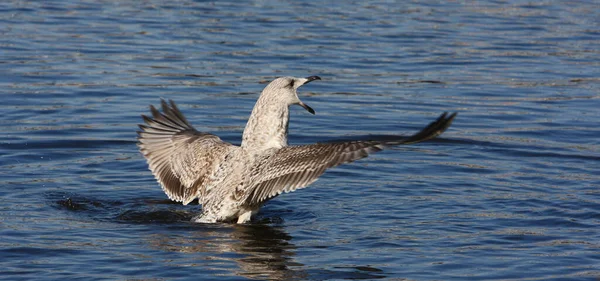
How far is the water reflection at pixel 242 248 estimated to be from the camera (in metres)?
7.64

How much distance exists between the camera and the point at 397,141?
7.40 meters

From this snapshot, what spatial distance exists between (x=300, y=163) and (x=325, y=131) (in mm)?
3887

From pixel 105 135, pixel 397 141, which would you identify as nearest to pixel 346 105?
pixel 105 135

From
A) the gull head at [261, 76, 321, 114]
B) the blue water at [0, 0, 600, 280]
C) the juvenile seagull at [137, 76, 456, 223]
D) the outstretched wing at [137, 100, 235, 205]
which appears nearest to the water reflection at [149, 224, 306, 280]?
the blue water at [0, 0, 600, 280]

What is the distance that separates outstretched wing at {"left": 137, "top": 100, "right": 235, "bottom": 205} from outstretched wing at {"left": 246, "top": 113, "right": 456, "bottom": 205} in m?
0.71

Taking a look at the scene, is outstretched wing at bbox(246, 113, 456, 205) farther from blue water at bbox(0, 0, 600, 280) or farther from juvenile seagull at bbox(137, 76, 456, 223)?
blue water at bbox(0, 0, 600, 280)

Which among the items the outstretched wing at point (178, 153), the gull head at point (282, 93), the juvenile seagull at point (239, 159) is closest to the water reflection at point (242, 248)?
the juvenile seagull at point (239, 159)

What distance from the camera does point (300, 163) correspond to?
8.27 metres

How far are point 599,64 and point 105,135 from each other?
7700 mm

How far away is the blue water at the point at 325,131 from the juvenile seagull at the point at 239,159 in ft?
0.81

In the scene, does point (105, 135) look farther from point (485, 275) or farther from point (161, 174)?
point (485, 275)

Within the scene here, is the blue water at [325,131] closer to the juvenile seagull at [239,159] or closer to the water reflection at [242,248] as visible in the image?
the water reflection at [242,248]

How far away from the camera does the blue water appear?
7953mm

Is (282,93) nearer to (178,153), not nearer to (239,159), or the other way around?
(239,159)
